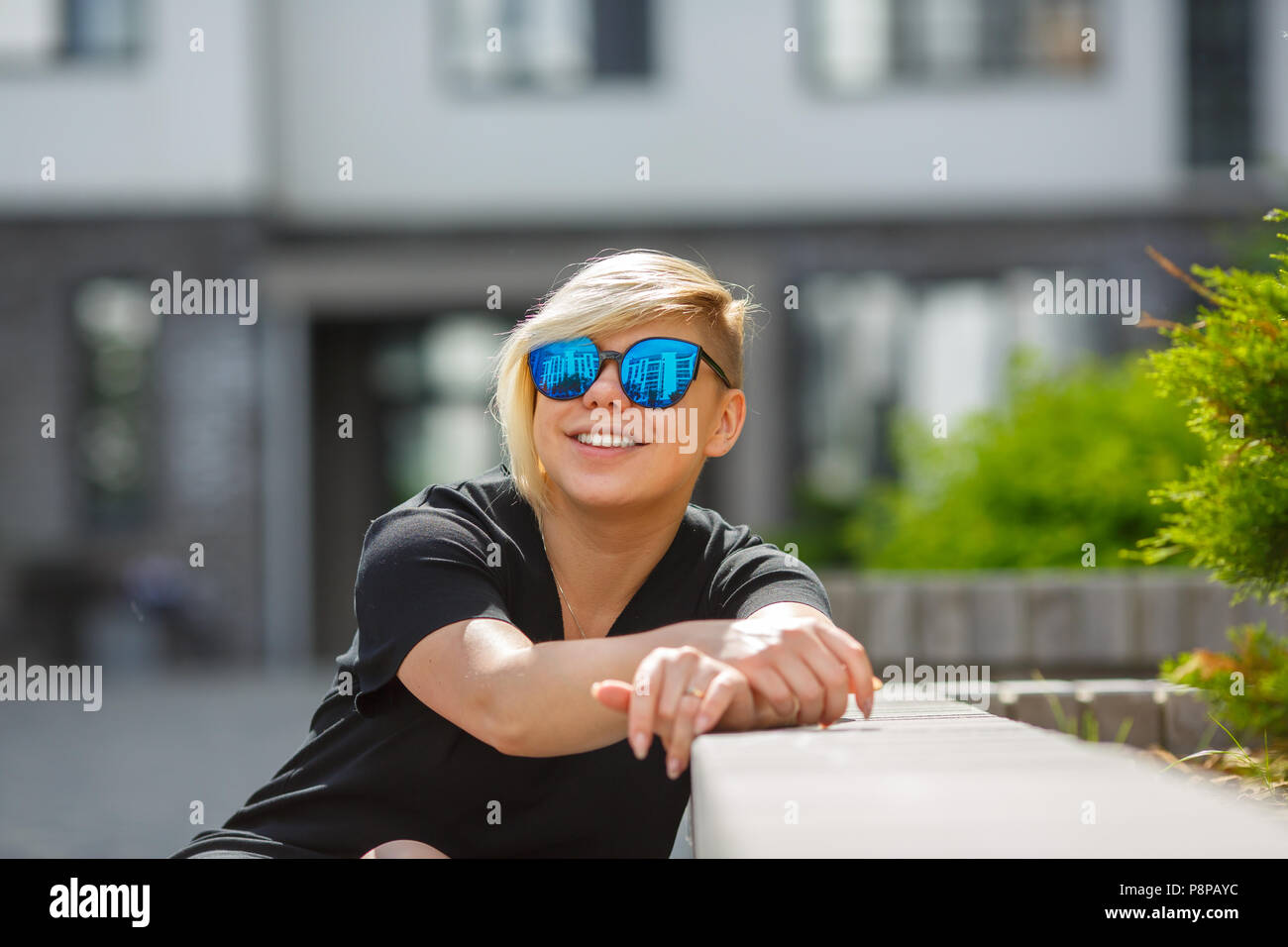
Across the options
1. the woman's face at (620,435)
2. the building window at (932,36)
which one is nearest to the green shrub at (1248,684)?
the woman's face at (620,435)

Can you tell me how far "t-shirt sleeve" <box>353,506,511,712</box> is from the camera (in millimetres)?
1956

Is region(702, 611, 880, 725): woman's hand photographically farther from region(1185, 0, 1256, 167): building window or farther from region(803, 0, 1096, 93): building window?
region(1185, 0, 1256, 167): building window

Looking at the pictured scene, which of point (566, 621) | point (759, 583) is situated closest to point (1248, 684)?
point (759, 583)

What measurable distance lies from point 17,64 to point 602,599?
11.9 meters

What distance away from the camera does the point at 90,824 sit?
17.9 feet

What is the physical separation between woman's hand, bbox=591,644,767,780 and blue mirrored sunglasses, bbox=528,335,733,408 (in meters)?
0.59

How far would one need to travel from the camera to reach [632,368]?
2.17 metres

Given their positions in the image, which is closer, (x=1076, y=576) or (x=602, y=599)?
(x=602, y=599)

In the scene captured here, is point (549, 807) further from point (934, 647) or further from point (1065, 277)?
point (1065, 277)

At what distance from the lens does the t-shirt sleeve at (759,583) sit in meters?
2.11

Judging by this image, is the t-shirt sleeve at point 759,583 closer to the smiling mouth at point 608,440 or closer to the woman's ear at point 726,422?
the woman's ear at point 726,422

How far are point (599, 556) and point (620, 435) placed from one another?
27 centimetres

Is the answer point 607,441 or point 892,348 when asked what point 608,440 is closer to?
point 607,441
